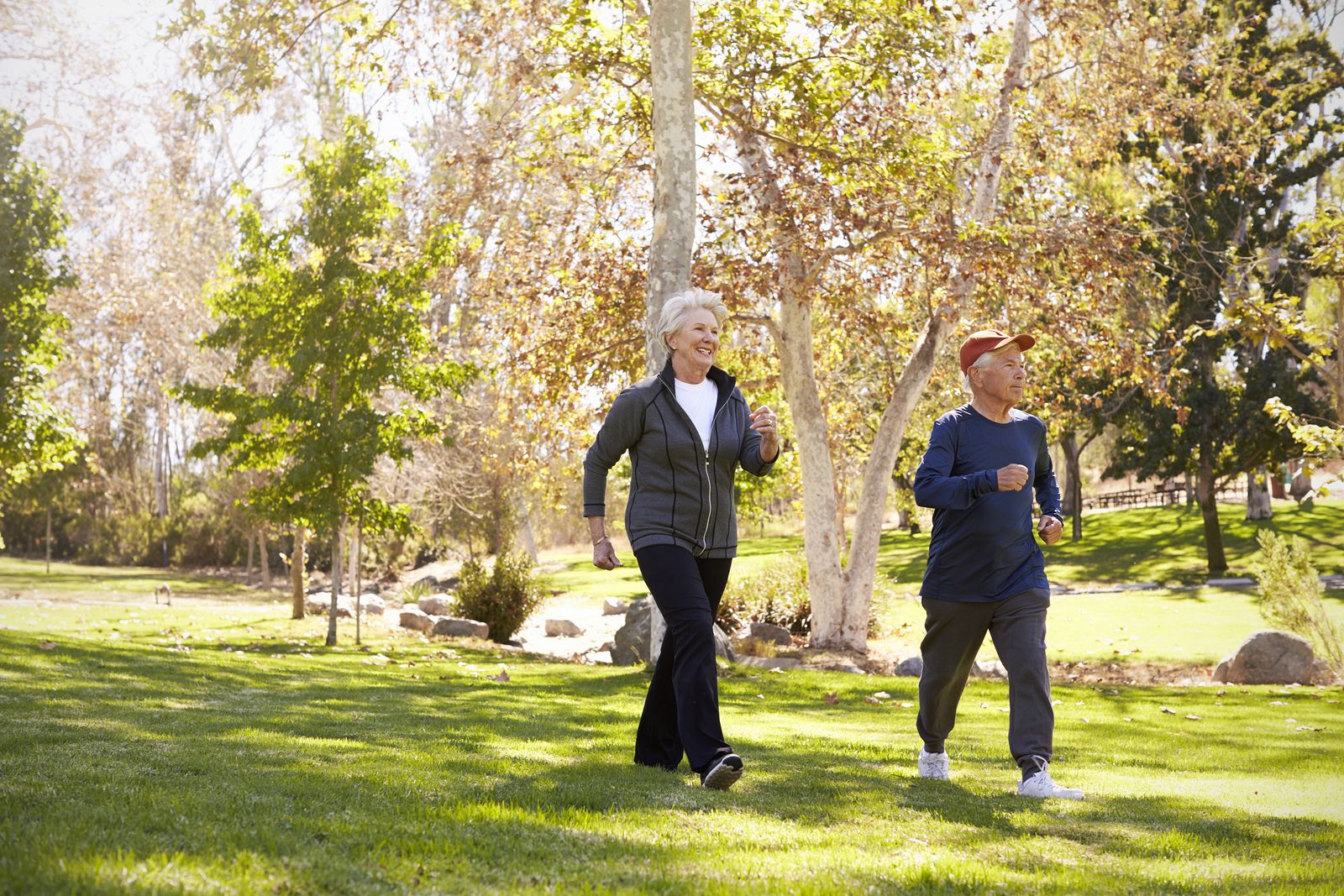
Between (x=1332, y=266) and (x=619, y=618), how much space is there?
19.3 m

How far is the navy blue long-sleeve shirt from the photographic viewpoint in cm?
550

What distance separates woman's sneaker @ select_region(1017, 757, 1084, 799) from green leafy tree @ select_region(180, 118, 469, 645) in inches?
516

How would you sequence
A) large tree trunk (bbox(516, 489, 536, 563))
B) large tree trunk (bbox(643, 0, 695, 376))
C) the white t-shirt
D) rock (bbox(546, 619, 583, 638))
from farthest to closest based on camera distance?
large tree trunk (bbox(516, 489, 536, 563)) → rock (bbox(546, 619, 583, 638)) → large tree trunk (bbox(643, 0, 695, 376)) → the white t-shirt

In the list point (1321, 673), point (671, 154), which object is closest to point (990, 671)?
point (1321, 673)

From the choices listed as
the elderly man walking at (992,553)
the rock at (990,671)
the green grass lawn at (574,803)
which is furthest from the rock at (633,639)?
the elderly man walking at (992,553)

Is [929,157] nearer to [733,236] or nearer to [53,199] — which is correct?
[733,236]

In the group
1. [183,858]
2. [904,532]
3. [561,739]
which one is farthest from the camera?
[904,532]

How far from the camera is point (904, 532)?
6244cm

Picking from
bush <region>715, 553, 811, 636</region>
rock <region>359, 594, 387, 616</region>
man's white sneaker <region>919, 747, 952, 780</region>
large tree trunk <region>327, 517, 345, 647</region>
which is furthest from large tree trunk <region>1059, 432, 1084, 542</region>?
man's white sneaker <region>919, 747, 952, 780</region>

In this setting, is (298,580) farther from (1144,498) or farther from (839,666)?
(1144,498)

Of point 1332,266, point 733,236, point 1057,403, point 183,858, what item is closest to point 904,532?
point 1057,403

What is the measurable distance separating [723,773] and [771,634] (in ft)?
48.1

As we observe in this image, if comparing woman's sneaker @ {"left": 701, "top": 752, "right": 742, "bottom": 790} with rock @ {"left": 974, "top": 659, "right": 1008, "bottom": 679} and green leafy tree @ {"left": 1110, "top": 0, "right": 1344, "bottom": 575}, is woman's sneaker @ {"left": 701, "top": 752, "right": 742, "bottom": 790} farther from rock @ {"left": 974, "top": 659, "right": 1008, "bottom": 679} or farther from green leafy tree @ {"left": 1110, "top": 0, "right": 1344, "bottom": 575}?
green leafy tree @ {"left": 1110, "top": 0, "right": 1344, "bottom": 575}

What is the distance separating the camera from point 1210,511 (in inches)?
1341
